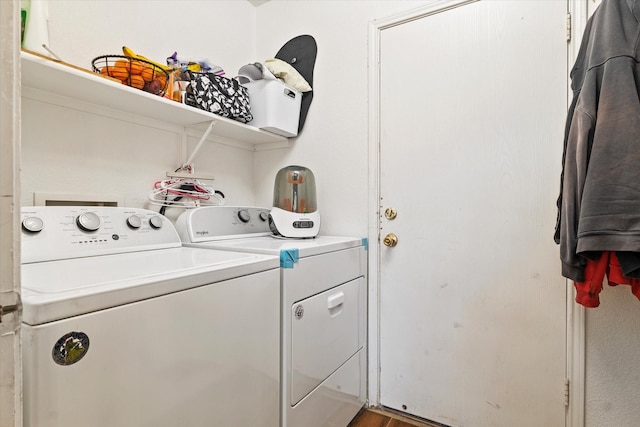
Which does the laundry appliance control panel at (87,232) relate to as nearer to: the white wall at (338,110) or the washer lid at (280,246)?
the washer lid at (280,246)

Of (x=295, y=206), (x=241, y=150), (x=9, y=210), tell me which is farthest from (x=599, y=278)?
(x=241, y=150)

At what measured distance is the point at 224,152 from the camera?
75.3 inches

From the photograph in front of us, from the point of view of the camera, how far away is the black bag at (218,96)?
4.80 feet

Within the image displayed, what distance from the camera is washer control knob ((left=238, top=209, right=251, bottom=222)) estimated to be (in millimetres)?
1646

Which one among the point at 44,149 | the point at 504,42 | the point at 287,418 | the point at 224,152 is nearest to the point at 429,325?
the point at 287,418

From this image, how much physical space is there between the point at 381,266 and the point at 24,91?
5.48 feet

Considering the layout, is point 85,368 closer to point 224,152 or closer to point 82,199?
point 82,199

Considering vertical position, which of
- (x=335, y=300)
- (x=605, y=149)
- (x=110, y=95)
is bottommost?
(x=335, y=300)

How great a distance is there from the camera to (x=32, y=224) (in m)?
0.97

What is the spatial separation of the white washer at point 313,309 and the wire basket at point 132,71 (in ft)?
1.81

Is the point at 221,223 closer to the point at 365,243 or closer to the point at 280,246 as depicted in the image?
the point at 280,246

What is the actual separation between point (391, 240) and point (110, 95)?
4.61 feet

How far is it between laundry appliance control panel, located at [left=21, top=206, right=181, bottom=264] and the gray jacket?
1490mm

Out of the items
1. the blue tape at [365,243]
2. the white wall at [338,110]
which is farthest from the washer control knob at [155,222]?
the blue tape at [365,243]
